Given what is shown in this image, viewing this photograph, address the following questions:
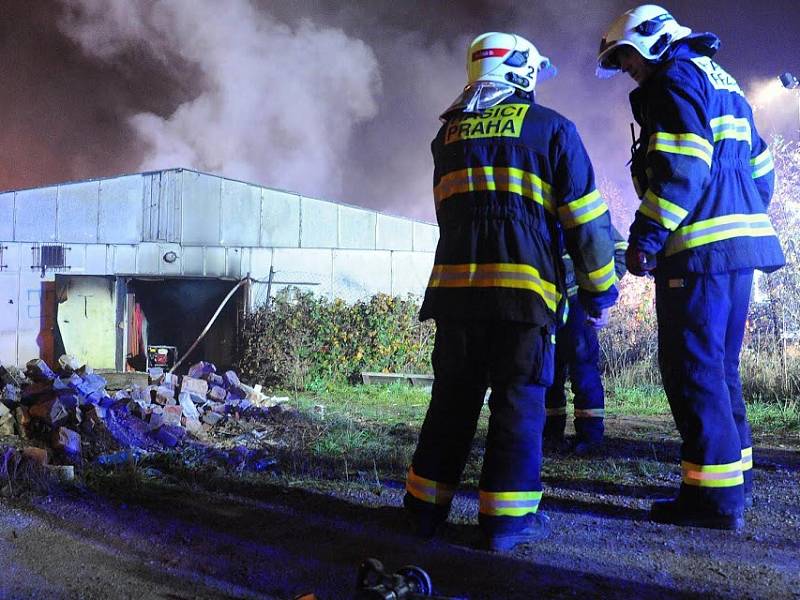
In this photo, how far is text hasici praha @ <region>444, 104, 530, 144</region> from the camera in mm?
2607

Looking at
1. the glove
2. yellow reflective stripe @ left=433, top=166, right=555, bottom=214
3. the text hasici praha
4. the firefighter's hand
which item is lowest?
the firefighter's hand

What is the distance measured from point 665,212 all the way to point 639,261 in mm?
222

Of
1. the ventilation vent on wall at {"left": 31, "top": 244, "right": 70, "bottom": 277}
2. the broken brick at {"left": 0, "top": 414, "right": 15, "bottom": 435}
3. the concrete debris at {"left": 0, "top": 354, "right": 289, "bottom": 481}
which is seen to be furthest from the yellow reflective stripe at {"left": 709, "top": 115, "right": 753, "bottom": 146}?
the ventilation vent on wall at {"left": 31, "top": 244, "right": 70, "bottom": 277}

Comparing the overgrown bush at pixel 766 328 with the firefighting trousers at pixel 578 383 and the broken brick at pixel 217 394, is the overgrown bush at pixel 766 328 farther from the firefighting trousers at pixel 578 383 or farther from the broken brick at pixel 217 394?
the broken brick at pixel 217 394

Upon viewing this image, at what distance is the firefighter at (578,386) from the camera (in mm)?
4422

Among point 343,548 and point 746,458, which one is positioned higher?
point 746,458

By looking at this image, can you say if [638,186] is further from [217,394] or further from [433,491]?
[217,394]

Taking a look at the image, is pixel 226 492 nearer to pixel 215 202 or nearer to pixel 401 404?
pixel 401 404

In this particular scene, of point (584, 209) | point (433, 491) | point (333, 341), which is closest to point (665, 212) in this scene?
point (584, 209)

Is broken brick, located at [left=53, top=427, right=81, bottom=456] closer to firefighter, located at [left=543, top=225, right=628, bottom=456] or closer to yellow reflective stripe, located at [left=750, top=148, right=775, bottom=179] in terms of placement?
firefighter, located at [left=543, top=225, right=628, bottom=456]

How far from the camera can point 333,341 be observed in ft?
35.2

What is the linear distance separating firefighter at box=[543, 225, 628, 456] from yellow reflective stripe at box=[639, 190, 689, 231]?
176 centimetres

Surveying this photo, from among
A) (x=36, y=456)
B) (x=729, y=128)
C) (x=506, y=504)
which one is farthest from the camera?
(x=36, y=456)

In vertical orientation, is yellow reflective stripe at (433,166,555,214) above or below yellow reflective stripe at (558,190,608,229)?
above
